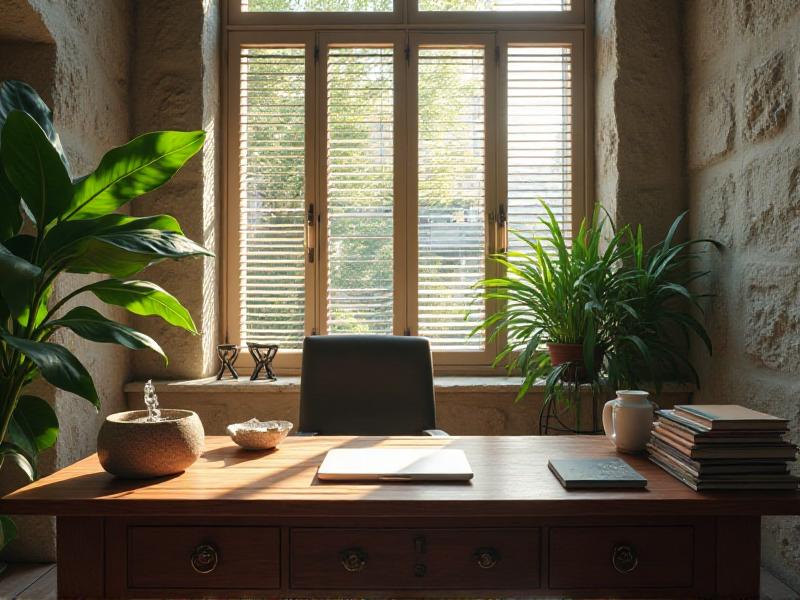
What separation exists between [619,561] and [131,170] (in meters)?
1.43

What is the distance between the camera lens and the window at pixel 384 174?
3408 millimetres

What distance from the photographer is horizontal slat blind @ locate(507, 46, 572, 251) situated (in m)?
3.43

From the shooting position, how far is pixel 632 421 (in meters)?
1.65

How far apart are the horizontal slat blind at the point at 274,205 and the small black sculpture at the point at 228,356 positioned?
215 mm

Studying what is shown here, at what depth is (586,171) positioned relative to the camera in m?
3.46

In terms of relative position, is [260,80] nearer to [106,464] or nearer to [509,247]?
[509,247]

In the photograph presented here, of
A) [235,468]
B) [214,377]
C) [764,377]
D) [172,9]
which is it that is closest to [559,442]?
[235,468]

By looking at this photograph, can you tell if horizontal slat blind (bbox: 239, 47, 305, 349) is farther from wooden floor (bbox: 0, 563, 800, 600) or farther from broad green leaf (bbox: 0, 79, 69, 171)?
broad green leaf (bbox: 0, 79, 69, 171)

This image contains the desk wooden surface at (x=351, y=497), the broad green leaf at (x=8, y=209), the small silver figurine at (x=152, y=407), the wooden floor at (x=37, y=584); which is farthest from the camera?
the wooden floor at (x=37, y=584)

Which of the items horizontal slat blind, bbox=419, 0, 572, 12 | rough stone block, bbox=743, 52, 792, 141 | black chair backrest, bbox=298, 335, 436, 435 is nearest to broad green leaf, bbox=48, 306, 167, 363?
black chair backrest, bbox=298, 335, 436, 435

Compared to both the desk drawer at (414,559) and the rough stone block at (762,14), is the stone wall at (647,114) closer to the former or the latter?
the rough stone block at (762,14)

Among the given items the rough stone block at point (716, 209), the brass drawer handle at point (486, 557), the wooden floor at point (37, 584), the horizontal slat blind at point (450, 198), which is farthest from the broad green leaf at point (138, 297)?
the rough stone block at point (716, 209)

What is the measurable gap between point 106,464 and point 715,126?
2.69 m

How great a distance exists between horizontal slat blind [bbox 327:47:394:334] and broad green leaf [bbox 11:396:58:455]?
173cm
